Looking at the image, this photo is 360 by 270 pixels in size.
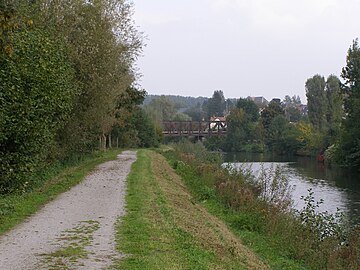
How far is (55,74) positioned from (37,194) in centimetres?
455

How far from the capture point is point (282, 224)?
18016mm

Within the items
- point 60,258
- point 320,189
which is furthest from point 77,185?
point 320,189

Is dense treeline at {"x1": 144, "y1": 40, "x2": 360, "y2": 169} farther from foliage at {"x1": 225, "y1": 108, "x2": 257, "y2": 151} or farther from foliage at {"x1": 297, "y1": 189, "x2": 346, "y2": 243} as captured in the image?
foliage at {"x1": 297, "y1": 189, "x2": 346, "y2": 243}

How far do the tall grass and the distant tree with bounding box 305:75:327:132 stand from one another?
7774cm

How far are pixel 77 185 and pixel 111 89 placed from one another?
9.53m

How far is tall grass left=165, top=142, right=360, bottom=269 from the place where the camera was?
49.5ft

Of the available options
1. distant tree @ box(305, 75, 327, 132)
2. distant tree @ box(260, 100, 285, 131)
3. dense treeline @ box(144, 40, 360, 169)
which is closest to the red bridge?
dense treeline @ box(144, 40, 360, 169)

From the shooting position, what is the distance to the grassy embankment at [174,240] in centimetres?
1033

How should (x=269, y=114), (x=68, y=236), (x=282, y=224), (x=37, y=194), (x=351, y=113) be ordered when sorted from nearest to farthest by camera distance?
1. (x=68, y=236)
2. (x=282, y=224)
3. (x=37, y=194)
4. (x=351, y=113)
5. (x=269, y=114)

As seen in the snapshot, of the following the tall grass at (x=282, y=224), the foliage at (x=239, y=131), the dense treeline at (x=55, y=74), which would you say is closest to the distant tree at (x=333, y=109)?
the foliage at (x=239, y=131)

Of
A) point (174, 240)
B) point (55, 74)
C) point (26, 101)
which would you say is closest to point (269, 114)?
point (55, 74)

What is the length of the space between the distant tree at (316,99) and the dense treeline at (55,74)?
65.5 m

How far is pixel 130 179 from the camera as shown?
85.6 feet

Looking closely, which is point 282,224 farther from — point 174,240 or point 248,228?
point 174,240
